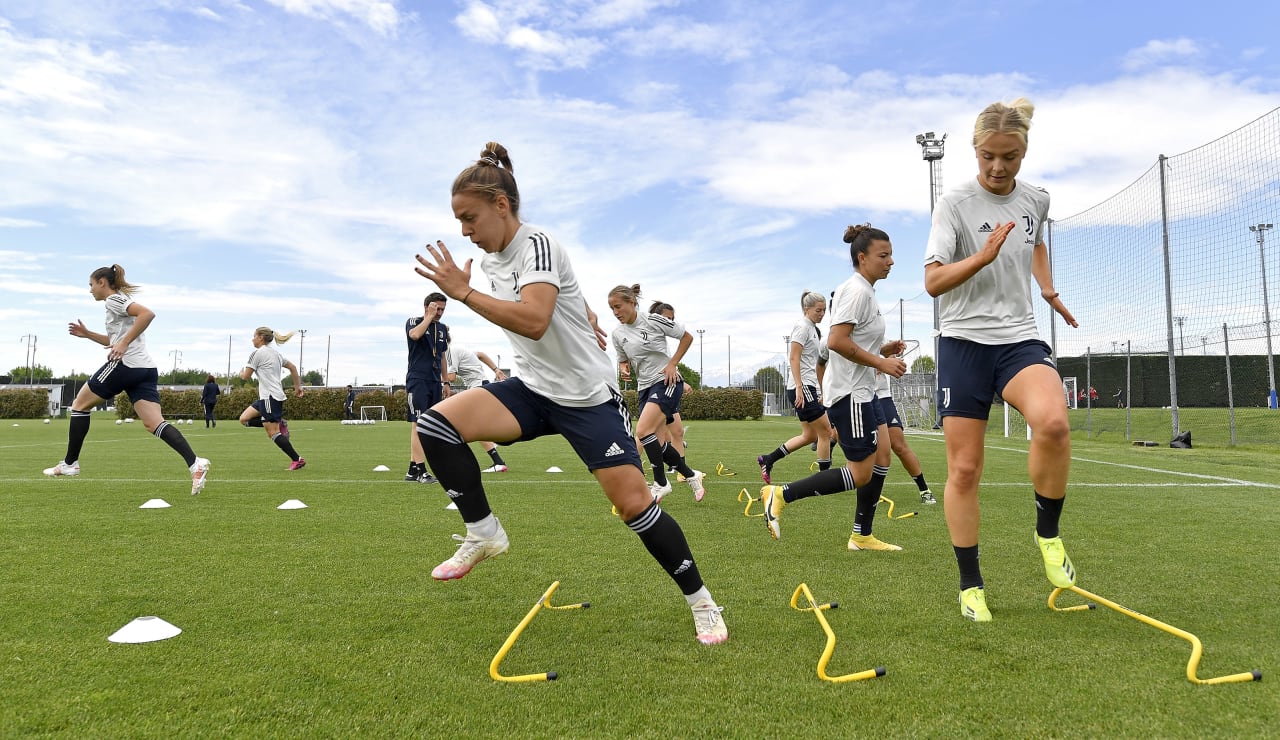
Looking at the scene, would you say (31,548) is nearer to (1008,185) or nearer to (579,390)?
(579,390)

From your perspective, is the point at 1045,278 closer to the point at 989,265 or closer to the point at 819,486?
the point at 989,265

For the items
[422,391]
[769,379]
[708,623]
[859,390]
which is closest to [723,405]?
[769,379]

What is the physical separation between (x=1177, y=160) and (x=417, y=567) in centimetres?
1736

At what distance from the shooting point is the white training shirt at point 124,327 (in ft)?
24.6

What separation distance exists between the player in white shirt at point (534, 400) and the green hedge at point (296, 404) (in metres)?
38.1

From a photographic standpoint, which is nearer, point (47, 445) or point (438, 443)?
point (438, 443)

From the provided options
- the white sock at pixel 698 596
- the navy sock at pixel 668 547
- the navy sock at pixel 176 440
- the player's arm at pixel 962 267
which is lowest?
the white sock at pixel 698 596

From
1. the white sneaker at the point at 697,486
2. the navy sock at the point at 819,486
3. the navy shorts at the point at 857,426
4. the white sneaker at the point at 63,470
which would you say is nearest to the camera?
the navy shorts at the point at 857,426

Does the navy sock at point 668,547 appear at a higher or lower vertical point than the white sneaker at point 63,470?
higher

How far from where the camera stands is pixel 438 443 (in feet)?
10.5

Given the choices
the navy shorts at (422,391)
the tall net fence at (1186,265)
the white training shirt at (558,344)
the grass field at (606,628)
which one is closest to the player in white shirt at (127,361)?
the grass field at (606,628)

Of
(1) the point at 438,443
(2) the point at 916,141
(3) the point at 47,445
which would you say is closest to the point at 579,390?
(1) the point at 438,443

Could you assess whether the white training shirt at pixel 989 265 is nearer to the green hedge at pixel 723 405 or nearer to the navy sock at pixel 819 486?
the navy sock at pixel 819 486

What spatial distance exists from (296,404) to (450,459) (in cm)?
4246
